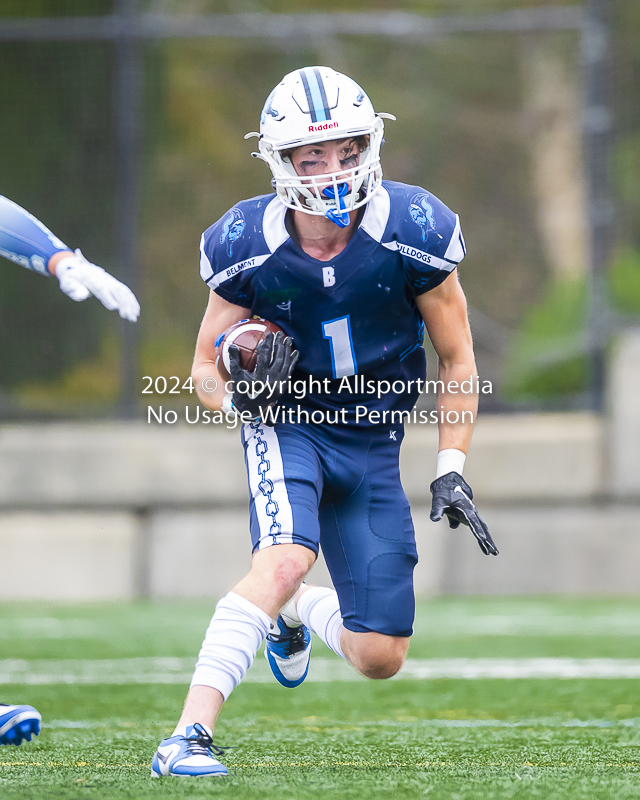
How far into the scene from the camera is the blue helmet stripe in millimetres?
3113

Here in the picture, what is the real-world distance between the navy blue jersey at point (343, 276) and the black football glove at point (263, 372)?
5.4 inches

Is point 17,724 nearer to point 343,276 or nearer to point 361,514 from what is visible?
point 361,514

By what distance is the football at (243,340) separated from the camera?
311 cm

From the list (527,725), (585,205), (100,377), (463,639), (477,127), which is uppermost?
(477,127)

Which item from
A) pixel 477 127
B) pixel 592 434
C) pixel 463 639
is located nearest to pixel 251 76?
pixel 477 127

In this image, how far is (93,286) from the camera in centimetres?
279

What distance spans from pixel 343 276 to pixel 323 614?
3.44 ft

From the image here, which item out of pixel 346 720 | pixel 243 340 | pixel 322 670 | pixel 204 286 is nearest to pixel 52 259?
pixel 243 340

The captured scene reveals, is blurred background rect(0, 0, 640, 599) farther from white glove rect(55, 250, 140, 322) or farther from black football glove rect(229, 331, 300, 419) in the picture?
A: white glove rect(55, 250, 140, 322)

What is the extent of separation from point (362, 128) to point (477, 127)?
6254 millimetres

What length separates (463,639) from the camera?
5.71 meters

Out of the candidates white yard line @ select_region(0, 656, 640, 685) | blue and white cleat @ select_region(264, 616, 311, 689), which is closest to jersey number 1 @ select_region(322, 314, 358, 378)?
blue and white cleat @ select_region(264, 616, 311, 689)

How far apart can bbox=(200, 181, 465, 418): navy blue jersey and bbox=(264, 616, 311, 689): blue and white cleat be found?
814 millimetres

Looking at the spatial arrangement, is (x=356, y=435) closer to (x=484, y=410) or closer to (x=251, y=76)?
(x=484, y=410)
